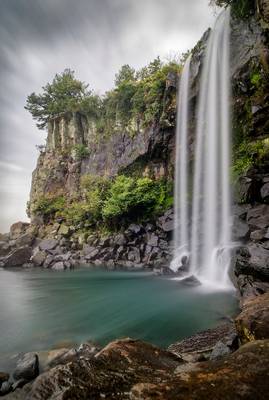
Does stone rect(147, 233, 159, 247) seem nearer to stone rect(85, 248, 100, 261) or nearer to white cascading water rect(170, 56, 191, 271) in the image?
white cascading water rect(170, 56, 191, 271)

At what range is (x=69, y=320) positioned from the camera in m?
7.71

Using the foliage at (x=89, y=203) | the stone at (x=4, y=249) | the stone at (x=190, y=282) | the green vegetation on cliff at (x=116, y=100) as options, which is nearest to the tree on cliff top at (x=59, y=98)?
the green vegetation on cliff at (x=116, y=100)

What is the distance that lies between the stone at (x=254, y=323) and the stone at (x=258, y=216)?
23.7 feet

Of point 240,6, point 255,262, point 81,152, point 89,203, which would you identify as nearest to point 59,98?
point 81,152

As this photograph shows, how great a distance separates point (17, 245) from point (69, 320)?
67.3 ft

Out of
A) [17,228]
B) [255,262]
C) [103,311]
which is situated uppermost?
[17,228]

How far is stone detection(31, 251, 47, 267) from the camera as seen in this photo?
21094 millimetres

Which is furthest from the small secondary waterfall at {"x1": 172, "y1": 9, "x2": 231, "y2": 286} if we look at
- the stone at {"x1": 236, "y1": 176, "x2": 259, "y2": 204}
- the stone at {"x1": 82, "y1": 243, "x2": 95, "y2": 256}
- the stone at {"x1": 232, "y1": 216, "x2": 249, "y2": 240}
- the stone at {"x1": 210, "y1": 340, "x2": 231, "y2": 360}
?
the stone at {"x1": 210, "y1": 340, "x2": 231, "y2": 360}

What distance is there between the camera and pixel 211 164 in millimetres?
17344

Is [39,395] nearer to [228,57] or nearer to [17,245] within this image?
[228,57]

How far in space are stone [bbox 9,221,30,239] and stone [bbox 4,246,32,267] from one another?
35.2ft

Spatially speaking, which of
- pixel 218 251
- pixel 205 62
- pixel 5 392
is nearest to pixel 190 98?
pixel 205 62

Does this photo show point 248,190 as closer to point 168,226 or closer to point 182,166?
point 168,226

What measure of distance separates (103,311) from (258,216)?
7583mm
